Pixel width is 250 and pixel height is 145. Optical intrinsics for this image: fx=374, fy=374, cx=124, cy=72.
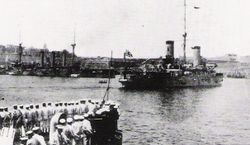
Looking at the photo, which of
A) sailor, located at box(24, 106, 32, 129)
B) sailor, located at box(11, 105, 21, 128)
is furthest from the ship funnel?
sailor, located at box(11, 105, 21, 128)

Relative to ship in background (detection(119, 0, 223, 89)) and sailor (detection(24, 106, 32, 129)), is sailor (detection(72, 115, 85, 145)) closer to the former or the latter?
sailor (detection(24, 106, 32, 129))

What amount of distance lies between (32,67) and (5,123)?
287 feet

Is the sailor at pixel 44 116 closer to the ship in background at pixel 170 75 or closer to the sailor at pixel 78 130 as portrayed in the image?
the sailor at pixel 78 130

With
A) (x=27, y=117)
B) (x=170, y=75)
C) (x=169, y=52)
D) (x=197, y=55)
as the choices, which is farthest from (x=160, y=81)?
(x=27, y=117)

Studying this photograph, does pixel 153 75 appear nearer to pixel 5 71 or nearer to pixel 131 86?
pixel 131 86

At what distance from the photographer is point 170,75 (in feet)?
195

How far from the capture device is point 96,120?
1097cm

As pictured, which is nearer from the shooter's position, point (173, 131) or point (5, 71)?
point (173, 131)

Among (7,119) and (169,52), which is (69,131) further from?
(169,52)

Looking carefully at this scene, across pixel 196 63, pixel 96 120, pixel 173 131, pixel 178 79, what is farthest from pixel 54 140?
pixel 196 63

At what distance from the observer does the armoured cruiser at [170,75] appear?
5678cm

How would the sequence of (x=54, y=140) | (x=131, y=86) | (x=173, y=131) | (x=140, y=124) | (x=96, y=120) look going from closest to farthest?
(x=54, y=140) < (x=96, y=120) < (x=173, y=131) < (x=140, y=124) < (x=131, y=86)

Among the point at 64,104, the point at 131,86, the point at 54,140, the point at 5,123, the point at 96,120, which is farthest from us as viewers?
the point at 131,86

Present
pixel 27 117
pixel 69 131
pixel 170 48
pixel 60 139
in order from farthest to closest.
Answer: pixel 170 48 < pixel 27 117 < pixel 69 131 < pixel 60 139
